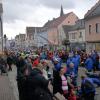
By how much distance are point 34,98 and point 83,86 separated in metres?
4.09

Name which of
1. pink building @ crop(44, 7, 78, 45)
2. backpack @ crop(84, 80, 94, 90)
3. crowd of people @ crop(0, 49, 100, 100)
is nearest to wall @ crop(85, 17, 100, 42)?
crowd of people @ crop(0, 49, 100, 100)

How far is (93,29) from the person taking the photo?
55156mm

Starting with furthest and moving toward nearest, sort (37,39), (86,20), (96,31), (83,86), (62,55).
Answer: (37,39)
(86,20)
(96,31)
(62,55)
(83,86)

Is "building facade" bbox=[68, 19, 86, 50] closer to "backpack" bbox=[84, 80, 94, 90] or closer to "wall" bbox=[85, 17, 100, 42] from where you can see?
"wall" bbox=[85, 17, 100, 42]

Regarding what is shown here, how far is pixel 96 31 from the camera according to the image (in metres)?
54.2

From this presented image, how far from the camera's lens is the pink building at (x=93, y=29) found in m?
53.7

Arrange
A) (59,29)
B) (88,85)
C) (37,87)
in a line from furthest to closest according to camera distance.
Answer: (59,29), (88,85), (37,87)

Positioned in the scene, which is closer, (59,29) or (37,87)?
(37,87)

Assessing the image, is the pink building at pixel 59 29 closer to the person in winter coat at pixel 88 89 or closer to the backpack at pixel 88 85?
the person in winter coat at pixel 88 89

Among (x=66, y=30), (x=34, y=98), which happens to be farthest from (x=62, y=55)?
(x=66, y=30)

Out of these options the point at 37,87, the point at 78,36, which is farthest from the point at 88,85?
the point at 78,36

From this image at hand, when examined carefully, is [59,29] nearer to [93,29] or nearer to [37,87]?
[93,29]

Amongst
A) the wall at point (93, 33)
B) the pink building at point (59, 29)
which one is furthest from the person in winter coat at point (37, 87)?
the pink building at point (59, 29)

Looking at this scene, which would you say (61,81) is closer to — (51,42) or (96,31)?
(96,31)
